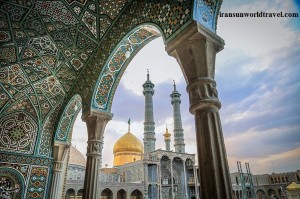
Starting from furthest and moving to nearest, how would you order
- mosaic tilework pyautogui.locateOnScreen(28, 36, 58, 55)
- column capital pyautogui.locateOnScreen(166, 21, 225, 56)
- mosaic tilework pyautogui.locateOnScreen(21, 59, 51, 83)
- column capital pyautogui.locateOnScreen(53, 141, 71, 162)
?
1. column capital pyautogui.locateOnScreen(53, 141, 71, 162)
2. mosaic tilework pyautogui.locateOnScreen(21, 59, 51, 83)
3. mosaic tilework pyautogui.locateOnScreen(28, 36, 58, 55)
4. column capital pyautogui.locateOnScreen(166, 21, 225, 56)

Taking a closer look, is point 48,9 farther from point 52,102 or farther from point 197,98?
point 197,98

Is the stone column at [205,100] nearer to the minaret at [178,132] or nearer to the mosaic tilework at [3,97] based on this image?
the mosaic tilework at [3,97]

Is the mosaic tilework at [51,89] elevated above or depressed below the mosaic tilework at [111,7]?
below

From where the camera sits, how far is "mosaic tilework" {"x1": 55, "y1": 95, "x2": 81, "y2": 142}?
812cm

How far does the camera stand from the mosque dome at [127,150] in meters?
27.1

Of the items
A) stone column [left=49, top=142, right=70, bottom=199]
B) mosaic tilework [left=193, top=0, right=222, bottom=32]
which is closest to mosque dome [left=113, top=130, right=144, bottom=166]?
stone column [left=49, top=142, right=70, bottom=199]

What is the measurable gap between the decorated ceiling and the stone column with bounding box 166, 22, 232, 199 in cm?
29

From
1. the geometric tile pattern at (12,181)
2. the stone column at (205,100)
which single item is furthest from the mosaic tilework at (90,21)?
the geometric tile pattern at (12,181)

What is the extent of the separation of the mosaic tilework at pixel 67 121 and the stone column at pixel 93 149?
210cm

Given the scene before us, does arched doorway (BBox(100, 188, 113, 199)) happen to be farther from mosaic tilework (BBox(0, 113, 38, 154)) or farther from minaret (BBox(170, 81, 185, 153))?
mosaic tilework (BBox(0, 113, 38, 154))

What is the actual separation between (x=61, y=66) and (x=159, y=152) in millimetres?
17529

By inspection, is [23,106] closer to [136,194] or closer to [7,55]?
[7,55]

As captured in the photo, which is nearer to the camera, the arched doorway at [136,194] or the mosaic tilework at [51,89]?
the mosaic tilework at [51,89]

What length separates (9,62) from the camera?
6.66m
